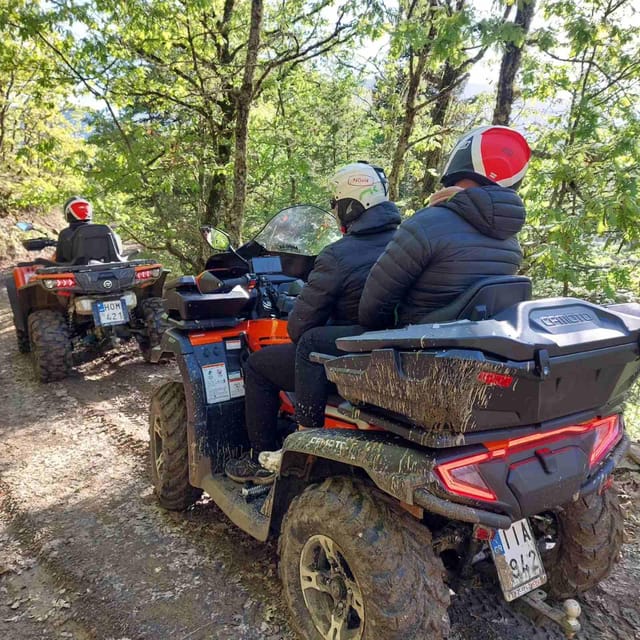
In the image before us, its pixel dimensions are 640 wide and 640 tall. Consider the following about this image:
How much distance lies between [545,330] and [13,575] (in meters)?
3.14

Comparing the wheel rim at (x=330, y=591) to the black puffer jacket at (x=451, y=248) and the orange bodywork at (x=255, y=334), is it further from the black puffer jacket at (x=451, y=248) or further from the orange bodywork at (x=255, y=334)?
the orange bodywork at (x=255, y=334)

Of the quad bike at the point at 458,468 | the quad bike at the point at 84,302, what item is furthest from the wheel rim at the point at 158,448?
the quad bike at the point at 84,302

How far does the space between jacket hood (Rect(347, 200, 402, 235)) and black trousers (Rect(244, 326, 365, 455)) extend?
0.54m

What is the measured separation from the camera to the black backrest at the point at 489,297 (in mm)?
1948

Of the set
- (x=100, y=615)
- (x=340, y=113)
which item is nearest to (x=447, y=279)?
(x=100, y=615)

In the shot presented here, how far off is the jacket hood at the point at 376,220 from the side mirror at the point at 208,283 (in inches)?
36.1

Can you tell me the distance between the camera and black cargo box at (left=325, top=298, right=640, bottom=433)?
1544 millimetres

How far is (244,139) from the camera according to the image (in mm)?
7527

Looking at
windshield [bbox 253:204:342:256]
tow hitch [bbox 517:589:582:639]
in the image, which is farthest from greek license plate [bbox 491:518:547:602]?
windshield [bbox 253:204:342:256]

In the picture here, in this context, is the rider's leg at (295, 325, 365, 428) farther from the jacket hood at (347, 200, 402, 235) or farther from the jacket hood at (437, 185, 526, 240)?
the jacket hood at (437, 185, 526, 240)

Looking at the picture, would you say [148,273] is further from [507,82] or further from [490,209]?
[490,209]

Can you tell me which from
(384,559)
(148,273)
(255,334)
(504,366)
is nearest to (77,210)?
(148,273)

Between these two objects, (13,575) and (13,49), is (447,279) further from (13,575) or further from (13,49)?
(13,49)

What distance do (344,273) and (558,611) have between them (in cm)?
187
